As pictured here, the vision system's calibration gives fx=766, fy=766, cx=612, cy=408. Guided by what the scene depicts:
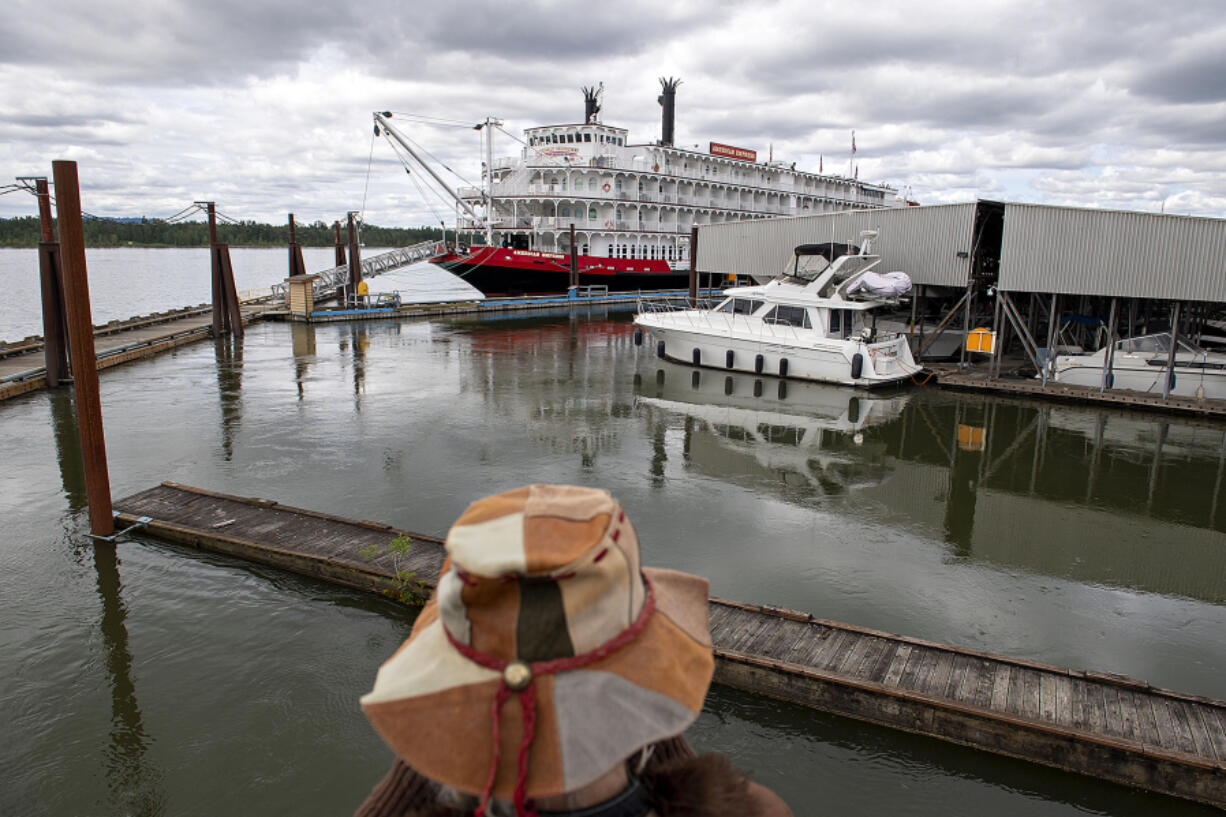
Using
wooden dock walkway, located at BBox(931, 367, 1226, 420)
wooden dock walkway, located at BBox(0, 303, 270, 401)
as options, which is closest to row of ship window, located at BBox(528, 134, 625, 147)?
wooden dock walkway, located at BBox(0, 303, 270, 401)

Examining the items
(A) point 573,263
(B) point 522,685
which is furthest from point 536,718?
(A) point 573,263

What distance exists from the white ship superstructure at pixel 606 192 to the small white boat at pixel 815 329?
21.2 meters

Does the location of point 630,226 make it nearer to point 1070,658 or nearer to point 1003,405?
point 1003,405

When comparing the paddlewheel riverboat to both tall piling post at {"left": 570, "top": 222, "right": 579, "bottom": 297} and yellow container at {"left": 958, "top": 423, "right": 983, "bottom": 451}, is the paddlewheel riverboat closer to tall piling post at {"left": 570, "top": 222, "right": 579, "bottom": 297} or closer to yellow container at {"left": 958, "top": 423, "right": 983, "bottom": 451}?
tall piling post at {"left": 570, "top": 222, "right": 579, "bottom": 297}

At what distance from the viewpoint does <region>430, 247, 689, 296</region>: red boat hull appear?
36219 mm

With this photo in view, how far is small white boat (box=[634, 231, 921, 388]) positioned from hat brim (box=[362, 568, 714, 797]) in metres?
18.1

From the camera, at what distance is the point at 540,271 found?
3803 centimetres

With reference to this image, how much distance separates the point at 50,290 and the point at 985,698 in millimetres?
17253

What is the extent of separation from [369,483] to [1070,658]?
838cm

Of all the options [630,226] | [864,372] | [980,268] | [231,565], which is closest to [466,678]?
[231,565]

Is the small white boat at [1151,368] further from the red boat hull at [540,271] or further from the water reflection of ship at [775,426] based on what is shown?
the red boat hull at [540,271]

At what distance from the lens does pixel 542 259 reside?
124ft

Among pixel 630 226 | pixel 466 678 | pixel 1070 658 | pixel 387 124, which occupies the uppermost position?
pixel 387 124

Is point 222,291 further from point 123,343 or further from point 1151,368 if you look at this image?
point 1151,368
